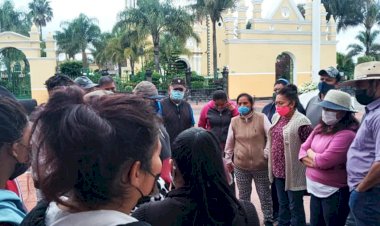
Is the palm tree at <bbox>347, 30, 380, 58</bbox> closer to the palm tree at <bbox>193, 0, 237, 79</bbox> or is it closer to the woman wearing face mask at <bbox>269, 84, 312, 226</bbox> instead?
the palm tree at <bbox>193, 0, 237, 79</bbox>

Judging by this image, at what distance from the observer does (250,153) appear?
4.77 metres

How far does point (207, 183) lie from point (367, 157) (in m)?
1.54

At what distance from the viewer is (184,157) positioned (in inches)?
79.5

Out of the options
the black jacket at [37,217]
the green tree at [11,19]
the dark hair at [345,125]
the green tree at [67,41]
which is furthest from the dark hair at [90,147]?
the green tree at [67,41]

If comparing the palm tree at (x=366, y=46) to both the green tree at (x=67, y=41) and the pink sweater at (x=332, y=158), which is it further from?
the pink sweater at (x=332, y=158)

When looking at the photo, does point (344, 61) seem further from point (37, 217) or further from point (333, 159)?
point (37, 217)

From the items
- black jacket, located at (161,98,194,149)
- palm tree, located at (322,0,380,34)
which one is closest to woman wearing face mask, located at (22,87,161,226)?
black jacket, located at (161,98,194,149)

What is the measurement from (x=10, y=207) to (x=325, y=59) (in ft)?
98.1

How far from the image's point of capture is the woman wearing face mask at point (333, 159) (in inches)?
139

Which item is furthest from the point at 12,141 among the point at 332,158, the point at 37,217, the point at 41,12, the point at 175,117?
the point at 41,12

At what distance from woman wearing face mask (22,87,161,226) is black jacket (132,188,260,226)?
0.79m

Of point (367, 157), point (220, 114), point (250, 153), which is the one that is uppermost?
point (220, 114)

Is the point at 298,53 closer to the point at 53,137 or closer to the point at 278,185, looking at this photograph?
the point at 278,185

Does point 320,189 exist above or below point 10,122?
below
